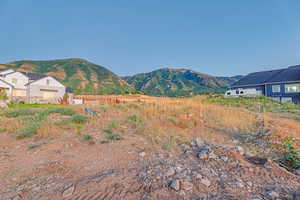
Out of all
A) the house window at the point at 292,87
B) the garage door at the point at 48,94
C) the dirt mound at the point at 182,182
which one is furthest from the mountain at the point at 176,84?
the dirt mound at the point at 182,182

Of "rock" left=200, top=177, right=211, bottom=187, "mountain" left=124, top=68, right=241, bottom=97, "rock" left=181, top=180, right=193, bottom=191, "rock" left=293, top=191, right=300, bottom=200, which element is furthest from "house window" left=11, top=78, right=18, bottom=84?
"mountain" left=124, top=68, right=241, bottom=97

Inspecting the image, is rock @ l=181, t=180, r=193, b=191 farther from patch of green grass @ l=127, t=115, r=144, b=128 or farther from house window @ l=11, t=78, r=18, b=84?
house window @ l=11, t=78, r=18, b=84

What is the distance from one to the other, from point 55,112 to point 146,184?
343 inches

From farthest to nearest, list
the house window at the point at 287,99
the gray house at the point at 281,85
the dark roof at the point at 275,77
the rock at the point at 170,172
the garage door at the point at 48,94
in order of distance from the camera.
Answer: the garage door at the point at 48,94 < the dark roof at the point at 275,77 < the house window at the point at 287,99 < the gray house at the point at 281,85 < the rock at the point at 170,172

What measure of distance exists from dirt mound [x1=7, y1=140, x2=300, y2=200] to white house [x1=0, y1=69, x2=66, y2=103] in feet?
89.7

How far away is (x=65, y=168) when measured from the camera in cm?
301

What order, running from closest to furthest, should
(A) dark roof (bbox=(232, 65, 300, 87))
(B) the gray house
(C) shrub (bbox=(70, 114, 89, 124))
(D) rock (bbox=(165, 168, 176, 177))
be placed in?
(D) rock (bbox=(165, 168, 176, 177)) → (C) shrub (bbox=(70, 114, 89, 124)) → (B) the gray house → (A) dark roof (bbox=(232, 65, 300, 87))

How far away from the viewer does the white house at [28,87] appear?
76.1ft

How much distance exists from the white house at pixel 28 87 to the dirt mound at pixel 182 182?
27352mm

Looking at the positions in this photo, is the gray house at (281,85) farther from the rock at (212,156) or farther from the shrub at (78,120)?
the shrub at (78,120)

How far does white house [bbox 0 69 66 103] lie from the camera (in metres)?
23.2

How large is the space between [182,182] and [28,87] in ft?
101

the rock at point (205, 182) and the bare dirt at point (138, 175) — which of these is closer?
the bare dirt at point (138, 175)

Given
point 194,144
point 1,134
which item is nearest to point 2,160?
point 1,134
